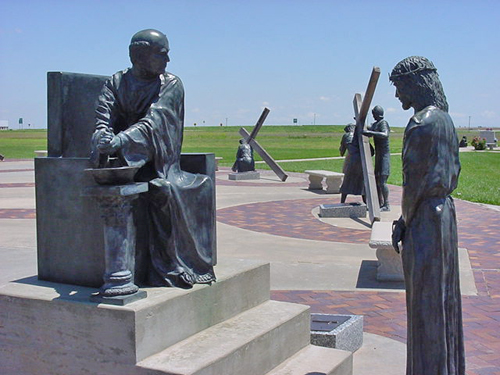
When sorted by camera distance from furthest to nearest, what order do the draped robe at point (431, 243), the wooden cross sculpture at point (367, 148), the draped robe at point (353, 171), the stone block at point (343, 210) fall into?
the draped robe at point (353, 171) → the stone block at point (343, 210) → the wooden cross sculpture at point (367, 148) → the draped robe at point (431, 243)

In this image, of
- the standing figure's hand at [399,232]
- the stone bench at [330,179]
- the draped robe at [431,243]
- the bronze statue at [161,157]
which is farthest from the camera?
the stone bench at [330,179]

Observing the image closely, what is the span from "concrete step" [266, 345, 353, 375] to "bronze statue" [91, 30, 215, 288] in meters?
0.77

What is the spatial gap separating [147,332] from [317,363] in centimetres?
130

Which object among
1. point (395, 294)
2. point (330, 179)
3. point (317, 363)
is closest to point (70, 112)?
point (317, 363)

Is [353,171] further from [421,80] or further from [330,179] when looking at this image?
[421,80]

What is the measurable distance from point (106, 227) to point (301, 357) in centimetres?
168

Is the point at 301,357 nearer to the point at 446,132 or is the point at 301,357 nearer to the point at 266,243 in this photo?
the point at 446,132

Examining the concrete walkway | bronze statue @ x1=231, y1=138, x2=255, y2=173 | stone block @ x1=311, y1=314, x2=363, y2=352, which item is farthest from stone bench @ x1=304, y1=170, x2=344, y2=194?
stone block @ x1=311, y1=314, x2=363, y2=352

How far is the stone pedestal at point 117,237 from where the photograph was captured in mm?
3512

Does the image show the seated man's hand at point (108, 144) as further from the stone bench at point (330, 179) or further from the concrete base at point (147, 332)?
the stone bench at point (330, 179)

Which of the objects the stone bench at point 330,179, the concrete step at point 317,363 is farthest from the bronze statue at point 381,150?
the concrete step at point 317,363

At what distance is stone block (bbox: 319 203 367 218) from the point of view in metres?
12.1

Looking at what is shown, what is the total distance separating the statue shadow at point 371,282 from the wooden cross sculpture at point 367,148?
10.6ft

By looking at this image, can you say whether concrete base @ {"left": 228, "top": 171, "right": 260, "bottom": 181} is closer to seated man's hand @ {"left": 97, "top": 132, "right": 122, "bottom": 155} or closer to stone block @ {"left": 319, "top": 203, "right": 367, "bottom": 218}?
stone block @ {"left": 319, "top": 203, "right": 367, "bottom": 218}
